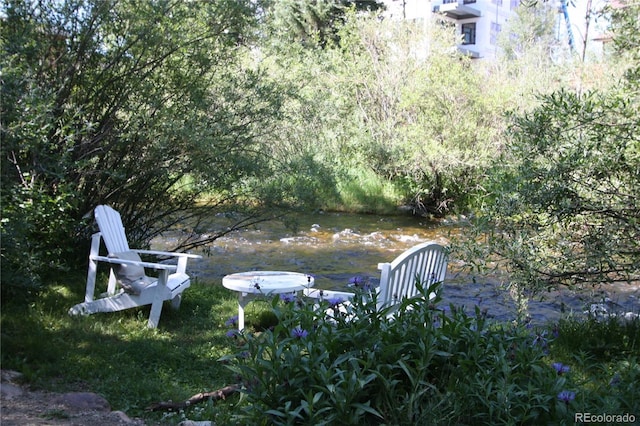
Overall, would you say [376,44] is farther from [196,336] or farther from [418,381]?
[418,381]

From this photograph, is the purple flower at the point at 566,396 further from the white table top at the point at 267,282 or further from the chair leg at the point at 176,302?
the chair leg at the point at 176,302

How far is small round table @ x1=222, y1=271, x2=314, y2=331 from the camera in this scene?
17.5 ft

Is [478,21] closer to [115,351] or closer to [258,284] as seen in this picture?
[258,284]

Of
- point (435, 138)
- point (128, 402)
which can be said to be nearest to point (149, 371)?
point (128, 402)

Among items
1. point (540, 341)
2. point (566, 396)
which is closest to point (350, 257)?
point (540, 341)

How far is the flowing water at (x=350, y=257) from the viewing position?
309 inches

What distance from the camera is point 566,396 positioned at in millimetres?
2725

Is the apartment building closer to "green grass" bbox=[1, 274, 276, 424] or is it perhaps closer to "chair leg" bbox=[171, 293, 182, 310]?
"chair leg" bbox=[171, 293, 182, 310]

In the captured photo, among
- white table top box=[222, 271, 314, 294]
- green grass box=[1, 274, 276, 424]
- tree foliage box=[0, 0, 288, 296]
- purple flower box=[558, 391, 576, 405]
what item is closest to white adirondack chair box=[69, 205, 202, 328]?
green grass box=[1, 274, 276, 424]

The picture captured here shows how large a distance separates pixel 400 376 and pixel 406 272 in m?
1.90

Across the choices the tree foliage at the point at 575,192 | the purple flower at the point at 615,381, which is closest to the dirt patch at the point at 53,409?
the purple flower at the point at 615,381

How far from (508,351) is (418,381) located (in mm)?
692

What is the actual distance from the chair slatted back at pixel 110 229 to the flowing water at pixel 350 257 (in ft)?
7.19

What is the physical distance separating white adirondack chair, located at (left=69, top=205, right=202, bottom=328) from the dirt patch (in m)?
1.49
